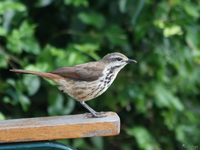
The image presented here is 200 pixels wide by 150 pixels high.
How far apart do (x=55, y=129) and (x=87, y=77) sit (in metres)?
1.27

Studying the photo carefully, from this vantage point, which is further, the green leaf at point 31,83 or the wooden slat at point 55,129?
the green leaf at point 31,83

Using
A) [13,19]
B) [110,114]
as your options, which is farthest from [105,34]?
[110,114]

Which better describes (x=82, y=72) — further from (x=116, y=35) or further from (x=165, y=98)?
(x=165, y=98)

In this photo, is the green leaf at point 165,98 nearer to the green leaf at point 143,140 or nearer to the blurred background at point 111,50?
the blurred background at point 111,50

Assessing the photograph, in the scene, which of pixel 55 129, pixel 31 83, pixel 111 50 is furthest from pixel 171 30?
pixel 55 129

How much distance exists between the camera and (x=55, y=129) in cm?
272

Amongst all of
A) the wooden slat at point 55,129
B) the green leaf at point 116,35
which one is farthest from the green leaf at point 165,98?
the wooden slat at point 55,129

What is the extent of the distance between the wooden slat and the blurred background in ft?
5.38

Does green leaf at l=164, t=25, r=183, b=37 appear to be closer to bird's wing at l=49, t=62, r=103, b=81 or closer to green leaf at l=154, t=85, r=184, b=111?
green leaf at l=154, t=85, r=184, b=111

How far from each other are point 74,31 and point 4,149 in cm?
272

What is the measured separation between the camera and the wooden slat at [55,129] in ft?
8.82

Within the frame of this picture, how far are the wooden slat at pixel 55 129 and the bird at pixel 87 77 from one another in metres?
0.93

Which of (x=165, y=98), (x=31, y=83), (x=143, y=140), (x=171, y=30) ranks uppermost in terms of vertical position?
(x=171, y=30)

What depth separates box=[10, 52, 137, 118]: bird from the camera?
3.84 meters
